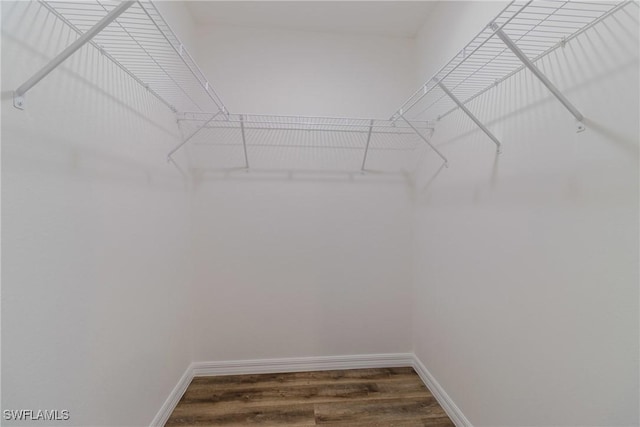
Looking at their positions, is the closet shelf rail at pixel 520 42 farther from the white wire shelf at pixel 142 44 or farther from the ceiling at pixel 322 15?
the white wire shelf at pixel 142 44

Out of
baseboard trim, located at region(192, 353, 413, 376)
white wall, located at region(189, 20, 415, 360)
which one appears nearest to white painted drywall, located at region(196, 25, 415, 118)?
white wall, located at region(189, 20, 415, 360)

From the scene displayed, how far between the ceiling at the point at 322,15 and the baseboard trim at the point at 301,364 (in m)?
2.52

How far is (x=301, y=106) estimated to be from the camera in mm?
2047

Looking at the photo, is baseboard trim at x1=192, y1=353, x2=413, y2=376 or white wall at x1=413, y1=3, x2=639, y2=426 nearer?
white wall at x1=413, y1=3, x2=639, y2=426

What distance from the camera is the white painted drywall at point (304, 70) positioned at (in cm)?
201

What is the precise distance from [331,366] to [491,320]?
1264mm

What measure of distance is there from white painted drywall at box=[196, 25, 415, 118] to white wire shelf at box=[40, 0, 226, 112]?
341mm

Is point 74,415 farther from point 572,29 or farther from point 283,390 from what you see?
point 572,29

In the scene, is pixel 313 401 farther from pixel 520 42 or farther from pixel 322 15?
pixel 322 15

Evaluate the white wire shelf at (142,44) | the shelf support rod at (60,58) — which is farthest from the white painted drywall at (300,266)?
the shelf support rod at (60,58)

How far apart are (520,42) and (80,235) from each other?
73.1 inches

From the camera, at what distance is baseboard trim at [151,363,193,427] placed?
4.88 feet

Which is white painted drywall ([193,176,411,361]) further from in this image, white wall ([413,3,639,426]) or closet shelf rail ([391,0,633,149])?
closet shelf rail ([391,0,633,149])

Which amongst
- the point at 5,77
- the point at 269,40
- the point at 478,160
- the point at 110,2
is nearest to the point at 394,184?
the point at 478,160
